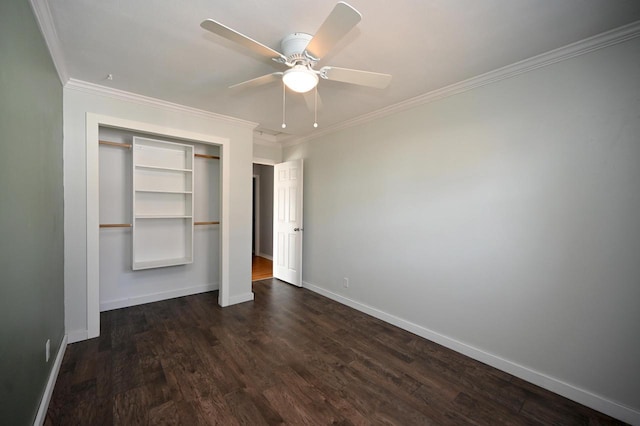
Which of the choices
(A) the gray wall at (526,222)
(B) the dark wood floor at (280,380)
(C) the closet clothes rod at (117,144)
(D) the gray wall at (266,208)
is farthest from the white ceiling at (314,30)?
(D) the gray wall at (266,208)

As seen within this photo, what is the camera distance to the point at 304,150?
179 inches

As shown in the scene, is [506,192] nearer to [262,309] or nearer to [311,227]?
[311,227]

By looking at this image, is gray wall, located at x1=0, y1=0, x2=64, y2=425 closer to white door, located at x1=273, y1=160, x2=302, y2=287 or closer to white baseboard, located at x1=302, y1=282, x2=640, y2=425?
white door, located at x1=273, y1=160, x2=302, y2=287

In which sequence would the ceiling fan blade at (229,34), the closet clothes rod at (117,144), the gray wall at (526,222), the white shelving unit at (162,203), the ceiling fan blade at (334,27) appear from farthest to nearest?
the white shelving unit at (162,203), the closet clothes rod at (117,144), the gray wall at (526,222), the ceiling fan blade at (229,34), the ceiling fan blade at (334,27)

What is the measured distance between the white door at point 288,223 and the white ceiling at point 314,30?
6.29 feet

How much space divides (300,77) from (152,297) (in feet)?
11.6

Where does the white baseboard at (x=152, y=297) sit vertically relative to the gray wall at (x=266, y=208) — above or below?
below

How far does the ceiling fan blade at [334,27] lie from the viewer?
121 cm

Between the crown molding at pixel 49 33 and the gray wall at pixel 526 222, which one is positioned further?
the gray wall at pixel 526 222

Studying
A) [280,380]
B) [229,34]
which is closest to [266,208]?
[280,380]

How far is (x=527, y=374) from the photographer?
217cm

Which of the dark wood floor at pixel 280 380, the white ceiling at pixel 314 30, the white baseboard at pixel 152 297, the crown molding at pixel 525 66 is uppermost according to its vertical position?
the white ceiling at pixel 314 30

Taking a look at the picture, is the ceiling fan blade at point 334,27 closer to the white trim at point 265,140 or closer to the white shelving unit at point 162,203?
the white shelving unit at point 162,203

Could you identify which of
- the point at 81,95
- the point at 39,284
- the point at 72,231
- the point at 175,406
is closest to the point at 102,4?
the point at 81,95
